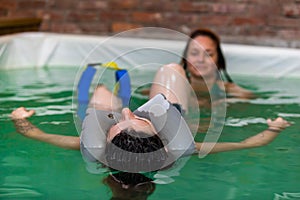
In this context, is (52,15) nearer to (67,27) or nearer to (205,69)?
(67,27)

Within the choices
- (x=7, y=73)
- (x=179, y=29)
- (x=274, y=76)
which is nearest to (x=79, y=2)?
(x=179, y=29)

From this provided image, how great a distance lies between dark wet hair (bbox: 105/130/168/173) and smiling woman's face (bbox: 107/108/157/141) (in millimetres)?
12

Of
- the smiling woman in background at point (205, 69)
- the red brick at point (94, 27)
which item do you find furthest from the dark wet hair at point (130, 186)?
the red brick at point (94, 27)

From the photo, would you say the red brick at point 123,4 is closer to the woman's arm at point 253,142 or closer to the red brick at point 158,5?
the red brick at point 158,5

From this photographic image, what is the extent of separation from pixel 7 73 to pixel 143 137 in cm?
194

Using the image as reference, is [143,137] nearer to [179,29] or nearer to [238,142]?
[238,142]

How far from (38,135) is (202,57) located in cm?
101

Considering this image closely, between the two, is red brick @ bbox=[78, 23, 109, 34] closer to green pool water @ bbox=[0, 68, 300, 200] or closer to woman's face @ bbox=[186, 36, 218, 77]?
woman's face @ bbox=[186, 36, 218, 77]

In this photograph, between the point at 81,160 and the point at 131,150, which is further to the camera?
the point at 81,160

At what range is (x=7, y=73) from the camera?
3021 millimetres

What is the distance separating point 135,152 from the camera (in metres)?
1.23

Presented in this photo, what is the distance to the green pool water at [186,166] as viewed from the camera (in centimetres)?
137

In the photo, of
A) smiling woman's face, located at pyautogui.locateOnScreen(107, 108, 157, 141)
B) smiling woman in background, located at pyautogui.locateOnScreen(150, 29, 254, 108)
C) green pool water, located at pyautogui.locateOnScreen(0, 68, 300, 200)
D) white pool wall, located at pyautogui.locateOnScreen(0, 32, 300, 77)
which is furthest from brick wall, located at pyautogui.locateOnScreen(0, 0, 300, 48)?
smiling woman's face, located at pyautogui.locateOnScreen(107, 108, 157, 141)

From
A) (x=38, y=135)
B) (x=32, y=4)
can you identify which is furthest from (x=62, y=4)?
(x=38, y=135)
